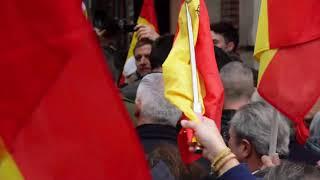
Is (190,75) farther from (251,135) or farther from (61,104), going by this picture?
(61,104)

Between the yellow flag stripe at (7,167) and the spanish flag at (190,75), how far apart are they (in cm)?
103

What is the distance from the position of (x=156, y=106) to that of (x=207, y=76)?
1.36 ft

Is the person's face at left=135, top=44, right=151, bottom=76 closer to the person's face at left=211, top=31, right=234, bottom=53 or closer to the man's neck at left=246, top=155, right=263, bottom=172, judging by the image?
the person's face at left=211, top=31, right=234, bottom=53

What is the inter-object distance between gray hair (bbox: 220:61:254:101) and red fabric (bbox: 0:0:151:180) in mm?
2160

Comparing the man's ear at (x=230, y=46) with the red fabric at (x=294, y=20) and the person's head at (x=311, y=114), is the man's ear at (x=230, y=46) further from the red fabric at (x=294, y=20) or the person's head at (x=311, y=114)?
the red fabric at (x=294, y=20)

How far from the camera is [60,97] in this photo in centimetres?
237

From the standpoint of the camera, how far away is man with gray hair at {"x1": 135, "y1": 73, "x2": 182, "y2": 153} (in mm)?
3947

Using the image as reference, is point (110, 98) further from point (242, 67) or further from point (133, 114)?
point (242, 67)

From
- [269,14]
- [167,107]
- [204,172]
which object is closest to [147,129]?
[167,107]

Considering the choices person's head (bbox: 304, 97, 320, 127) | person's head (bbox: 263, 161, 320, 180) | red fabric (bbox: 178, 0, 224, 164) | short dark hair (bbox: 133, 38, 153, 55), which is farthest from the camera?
short dark hair (bbox: 133, 38, 153, 55)

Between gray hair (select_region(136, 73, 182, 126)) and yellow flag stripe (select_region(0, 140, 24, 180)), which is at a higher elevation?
yellow flag stripe (select_region(0, 140, 24, 180))

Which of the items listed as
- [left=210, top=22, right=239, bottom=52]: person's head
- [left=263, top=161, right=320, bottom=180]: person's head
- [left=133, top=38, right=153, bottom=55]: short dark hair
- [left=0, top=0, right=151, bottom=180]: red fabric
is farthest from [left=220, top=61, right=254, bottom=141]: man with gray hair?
[left=0, top=0, right=151, bottom=180]: red fabric

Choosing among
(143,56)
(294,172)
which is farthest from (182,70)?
(143,56)

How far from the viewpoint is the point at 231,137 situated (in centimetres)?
391
